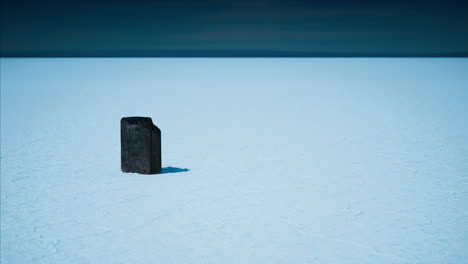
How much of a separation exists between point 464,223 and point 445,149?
2.50 metres

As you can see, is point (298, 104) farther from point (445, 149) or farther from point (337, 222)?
point (337, 222)

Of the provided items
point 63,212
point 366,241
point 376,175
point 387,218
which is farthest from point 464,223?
point 63,212

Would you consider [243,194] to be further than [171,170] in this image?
No

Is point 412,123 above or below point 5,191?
above

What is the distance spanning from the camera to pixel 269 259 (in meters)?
2.62

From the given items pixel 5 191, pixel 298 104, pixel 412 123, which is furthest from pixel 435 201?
pixel 298 104

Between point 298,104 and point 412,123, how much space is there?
3.17 m

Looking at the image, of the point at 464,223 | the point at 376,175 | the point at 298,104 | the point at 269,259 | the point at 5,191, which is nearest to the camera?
the point at 269,259

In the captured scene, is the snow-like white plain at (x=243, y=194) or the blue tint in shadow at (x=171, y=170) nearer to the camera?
the snow-like white plain at (x=243, y=194)

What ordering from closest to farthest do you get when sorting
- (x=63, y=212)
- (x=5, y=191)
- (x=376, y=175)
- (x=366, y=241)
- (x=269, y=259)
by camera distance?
(x=269, y=259) < (x=366, y=241) < (x=63, y=212) < (x=5, y=191) < (x=376, y=175)

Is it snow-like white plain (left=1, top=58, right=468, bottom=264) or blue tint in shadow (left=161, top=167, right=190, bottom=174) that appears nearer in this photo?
snow-like white plain (left=1, top=58, right=468, bottom=264)

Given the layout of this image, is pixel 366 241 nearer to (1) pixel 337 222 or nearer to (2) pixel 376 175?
(1) pixel 337 222

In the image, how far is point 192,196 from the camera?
370 centimetres

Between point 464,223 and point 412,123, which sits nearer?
point 464,223
